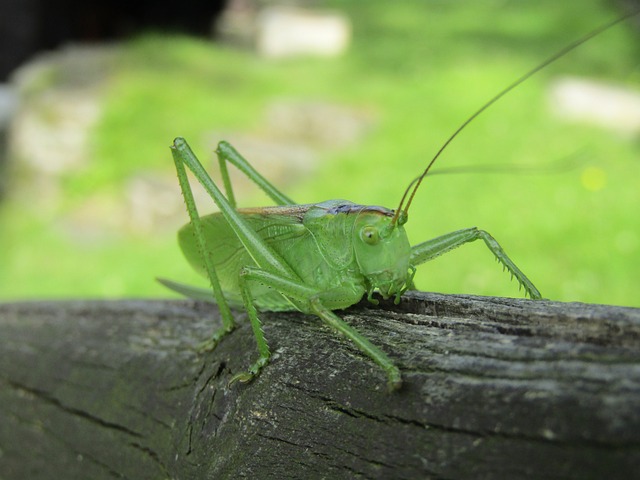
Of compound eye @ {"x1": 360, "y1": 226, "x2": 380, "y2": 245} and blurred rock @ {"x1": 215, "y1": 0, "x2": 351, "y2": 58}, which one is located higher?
blurred rock @ {"x1": 215, "y1": 0, "x2": 351, "y2": 58}

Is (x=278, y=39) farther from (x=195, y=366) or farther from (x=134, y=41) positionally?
(x=195, y=366)

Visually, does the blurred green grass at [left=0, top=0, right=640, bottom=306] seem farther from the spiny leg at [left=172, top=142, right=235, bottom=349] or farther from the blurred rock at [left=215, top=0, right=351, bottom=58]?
the spiny leg at [left=172, top=142, right=235, bottom=349]

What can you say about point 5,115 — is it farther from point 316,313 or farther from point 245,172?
point 316,313

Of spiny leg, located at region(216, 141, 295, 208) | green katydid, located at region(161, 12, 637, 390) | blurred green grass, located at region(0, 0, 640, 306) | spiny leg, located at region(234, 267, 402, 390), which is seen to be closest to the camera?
spiny leg, located at region(234, 267, 402, 390)

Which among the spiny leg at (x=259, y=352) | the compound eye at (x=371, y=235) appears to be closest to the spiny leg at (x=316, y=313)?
the spiny leg at (x=259, y=352)

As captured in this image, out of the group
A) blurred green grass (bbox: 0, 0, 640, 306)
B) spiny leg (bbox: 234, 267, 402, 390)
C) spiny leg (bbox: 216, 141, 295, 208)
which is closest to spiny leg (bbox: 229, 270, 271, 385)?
spiny leg (bbox: 234, 267, 402, 390)

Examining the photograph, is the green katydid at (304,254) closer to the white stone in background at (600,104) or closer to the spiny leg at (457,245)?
the spiny leg at (457,245)

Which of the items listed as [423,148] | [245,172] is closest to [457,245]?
[245,172]

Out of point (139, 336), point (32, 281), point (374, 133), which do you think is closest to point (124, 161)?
point (32, 281)
